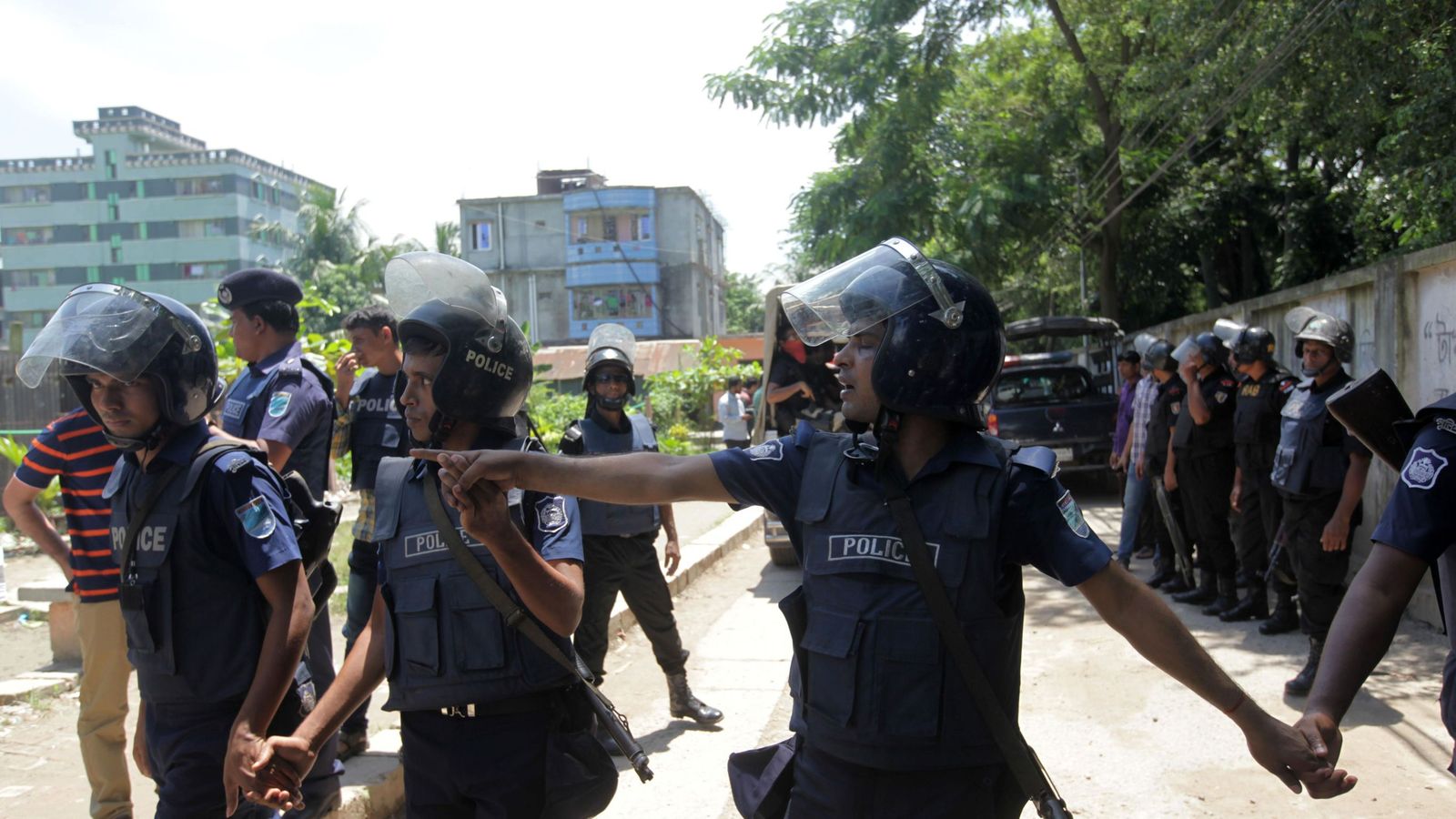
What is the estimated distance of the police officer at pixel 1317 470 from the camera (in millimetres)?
6180

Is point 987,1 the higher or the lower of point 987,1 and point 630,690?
the higher

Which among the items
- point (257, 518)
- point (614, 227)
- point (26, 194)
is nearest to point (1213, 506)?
point (257, 518)

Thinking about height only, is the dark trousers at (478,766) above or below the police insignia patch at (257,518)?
below

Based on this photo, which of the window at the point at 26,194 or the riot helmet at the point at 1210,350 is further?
the window at the point at 26,194

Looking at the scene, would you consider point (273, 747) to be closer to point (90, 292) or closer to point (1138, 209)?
point (90, 292)

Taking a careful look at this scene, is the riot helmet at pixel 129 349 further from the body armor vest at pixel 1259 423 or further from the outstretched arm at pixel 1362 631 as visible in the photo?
the body armor vest at pixel 1259 423

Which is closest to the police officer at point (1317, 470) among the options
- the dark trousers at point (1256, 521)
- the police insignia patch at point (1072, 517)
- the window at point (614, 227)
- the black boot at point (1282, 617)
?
the dark trousers at point (1256, 521)

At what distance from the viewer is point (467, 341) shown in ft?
9.02

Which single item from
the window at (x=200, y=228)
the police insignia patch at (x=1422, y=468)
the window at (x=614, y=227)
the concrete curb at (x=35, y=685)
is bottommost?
the concrete curb at (x=35, y=685)

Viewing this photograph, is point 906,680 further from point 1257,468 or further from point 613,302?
point 613,302

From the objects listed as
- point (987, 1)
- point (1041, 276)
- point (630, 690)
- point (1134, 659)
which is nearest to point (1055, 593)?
point (1134, 659)

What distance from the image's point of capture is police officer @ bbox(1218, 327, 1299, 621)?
23.5ft

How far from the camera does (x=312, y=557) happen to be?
11.0 feet

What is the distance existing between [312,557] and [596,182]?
177 ft
